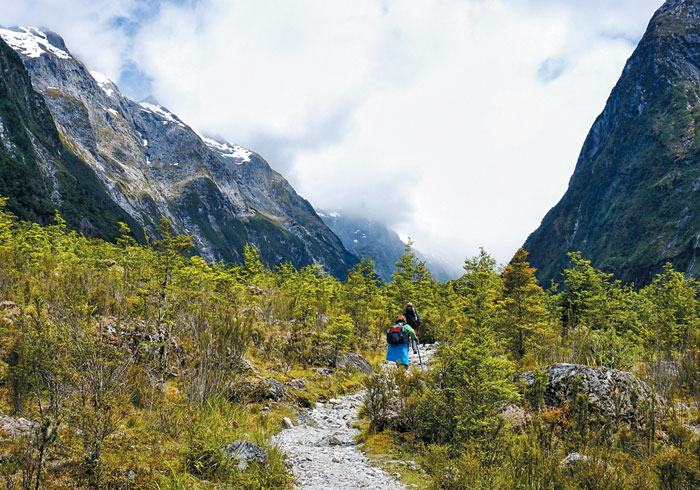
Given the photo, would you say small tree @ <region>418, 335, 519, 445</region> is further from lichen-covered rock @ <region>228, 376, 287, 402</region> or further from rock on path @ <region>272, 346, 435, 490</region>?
lichen-covered rock @ <region>228, 376, 287, 402</region>

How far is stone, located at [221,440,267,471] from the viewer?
5.44 meters

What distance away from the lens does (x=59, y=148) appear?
15062 centimetres

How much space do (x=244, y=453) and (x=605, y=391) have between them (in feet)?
23.3

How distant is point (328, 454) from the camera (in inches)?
272

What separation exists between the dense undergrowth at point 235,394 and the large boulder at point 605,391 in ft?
0.72

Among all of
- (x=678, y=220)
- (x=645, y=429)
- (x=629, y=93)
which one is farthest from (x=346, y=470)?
(x=629, y=93)

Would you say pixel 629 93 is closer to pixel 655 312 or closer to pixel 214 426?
pixel 655 312

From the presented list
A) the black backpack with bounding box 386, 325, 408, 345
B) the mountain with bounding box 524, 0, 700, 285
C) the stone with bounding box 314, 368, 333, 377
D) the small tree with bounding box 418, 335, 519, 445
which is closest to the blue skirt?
the black backpack with bounding box 386, 325, 408, 345

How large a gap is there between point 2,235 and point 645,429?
18462 millimetres


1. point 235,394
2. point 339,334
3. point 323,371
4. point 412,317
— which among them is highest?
point 412,317

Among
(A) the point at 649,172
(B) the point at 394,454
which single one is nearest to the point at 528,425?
(B) the point at 394,454

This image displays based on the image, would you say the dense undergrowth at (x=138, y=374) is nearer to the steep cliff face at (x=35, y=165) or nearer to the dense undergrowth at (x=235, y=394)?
the dense undergrowth at (x=235, y=394)

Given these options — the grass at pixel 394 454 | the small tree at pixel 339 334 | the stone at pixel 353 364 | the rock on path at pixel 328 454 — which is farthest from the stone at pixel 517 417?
the stone at pixel 353 364

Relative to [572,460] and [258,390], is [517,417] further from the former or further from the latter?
[258,390]
